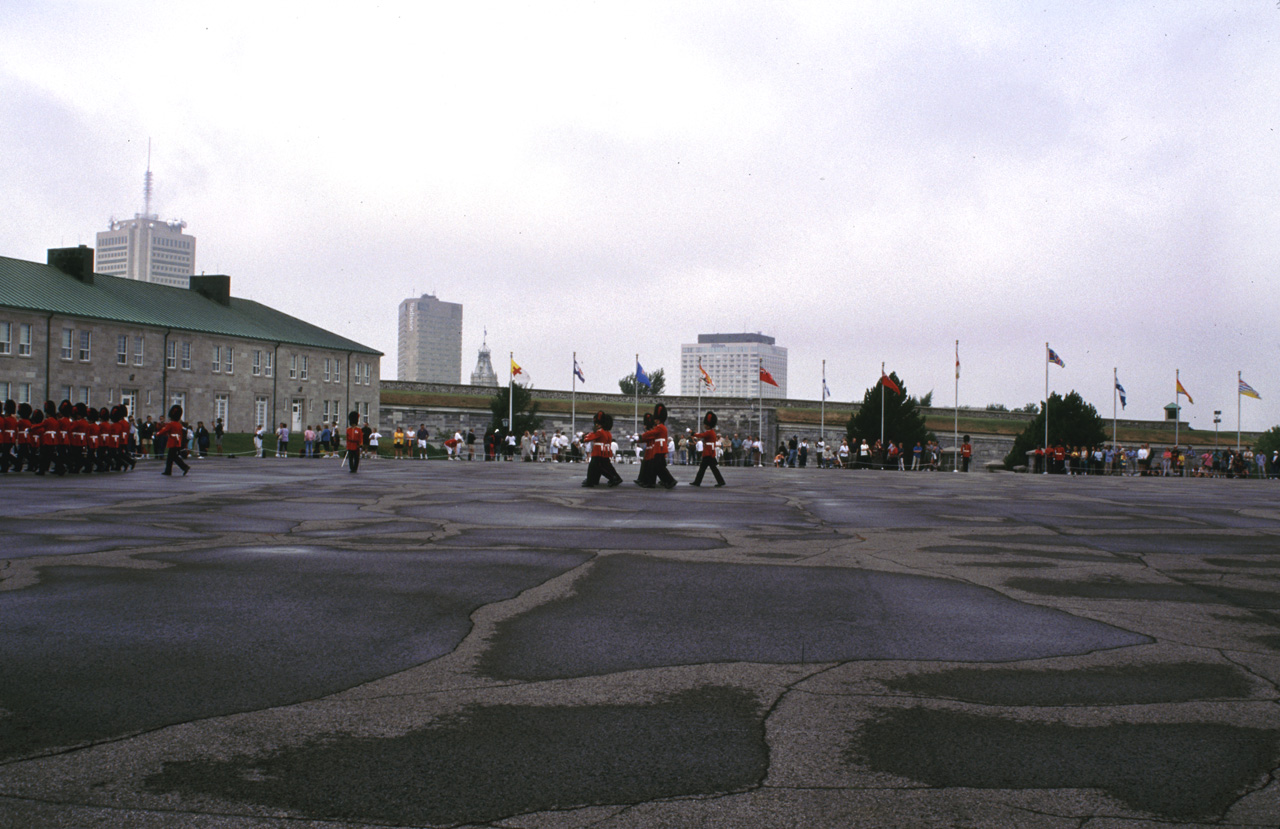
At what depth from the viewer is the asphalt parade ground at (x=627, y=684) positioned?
3.46 m

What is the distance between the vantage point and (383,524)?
1252 cm

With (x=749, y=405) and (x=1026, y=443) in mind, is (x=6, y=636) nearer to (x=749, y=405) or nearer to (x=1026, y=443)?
(x=1026, y=443)

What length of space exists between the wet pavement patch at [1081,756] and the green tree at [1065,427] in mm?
64933

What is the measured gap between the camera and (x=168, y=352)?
2680 inches

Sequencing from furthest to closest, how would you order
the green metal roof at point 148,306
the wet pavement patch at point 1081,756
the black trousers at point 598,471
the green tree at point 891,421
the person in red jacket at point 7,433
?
the green tree at point 891,421 → the green metal roof at point 148,306 → the person in red jacket at point 7,433 → the black trousers at point 598,471 → the wet pavement patch at point 1081,756

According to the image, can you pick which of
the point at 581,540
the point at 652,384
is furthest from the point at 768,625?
the point at 652,384

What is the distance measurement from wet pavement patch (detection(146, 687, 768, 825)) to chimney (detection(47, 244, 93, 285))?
2853 inches

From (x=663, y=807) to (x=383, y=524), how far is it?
9657 millimetres

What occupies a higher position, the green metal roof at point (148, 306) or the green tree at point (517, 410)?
the green metal roof at point (148, 306)

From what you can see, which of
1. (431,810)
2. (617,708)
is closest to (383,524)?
(617,708)

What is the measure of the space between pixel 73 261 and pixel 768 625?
7195 cm

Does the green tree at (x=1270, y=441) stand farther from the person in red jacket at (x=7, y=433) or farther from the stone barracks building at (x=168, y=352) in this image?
the person in red jacket at (x=7, y=433)

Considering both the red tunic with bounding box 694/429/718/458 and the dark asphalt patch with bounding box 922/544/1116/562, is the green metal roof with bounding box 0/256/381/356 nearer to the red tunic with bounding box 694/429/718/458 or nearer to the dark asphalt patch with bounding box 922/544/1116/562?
the red tunic with bounding box 694/429/718/458

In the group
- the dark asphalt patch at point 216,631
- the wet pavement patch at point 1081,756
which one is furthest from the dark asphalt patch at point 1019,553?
the wet pavement patch at point 1081,756
